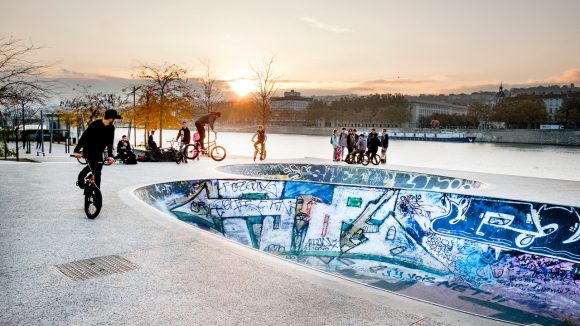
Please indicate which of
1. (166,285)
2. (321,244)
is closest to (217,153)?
(321,244)

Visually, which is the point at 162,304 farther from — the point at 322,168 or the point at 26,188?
the point at 322,168

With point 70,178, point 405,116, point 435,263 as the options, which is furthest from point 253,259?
point 405,116

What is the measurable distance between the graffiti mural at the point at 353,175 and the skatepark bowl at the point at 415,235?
1.97m

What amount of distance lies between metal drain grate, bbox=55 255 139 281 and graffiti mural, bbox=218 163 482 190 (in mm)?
13451

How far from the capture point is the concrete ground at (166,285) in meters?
4.01

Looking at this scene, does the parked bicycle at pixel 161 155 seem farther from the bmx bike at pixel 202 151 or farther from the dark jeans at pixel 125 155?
the dark jeans at pixel 125 155

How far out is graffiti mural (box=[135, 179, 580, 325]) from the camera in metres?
9.44

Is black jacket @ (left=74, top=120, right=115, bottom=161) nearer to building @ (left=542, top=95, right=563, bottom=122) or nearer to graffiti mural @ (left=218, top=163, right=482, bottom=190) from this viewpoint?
graffiti mural @ (left=218, top=163, right=482, bottom=190)

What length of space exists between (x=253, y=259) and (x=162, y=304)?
1692 millimetres

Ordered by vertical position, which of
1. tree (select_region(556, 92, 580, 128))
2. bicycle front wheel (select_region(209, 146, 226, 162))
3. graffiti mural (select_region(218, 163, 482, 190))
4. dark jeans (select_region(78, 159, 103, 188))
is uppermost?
tree (select_region(556, 92, 580, 128))

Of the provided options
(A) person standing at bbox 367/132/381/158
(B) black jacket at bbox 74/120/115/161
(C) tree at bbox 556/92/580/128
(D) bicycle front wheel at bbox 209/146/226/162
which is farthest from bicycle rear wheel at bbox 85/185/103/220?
(C) tree at bbox 556/92/580/128

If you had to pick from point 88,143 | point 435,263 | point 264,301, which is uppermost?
point 88,143

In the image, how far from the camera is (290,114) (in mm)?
198625

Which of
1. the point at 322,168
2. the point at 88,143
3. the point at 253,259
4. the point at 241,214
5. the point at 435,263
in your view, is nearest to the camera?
the point at 253,259
